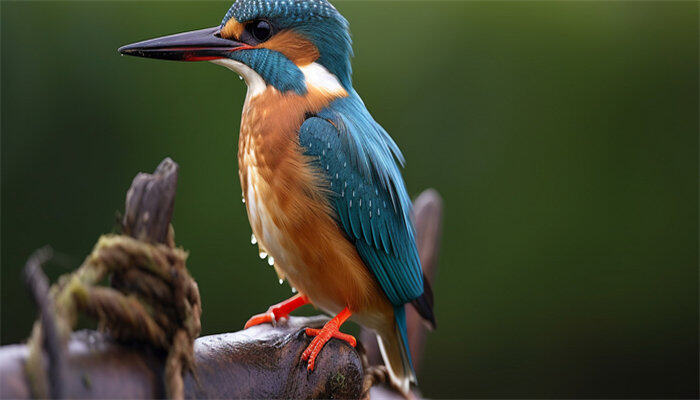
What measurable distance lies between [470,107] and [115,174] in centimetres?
171

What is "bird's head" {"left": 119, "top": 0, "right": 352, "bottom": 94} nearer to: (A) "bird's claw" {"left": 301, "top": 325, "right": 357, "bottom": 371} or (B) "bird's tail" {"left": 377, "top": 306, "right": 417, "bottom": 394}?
(A) "bird's claw" {"left": 301, "top": 325, "right": 357, "bottom": 371}

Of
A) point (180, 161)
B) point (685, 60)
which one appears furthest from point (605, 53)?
point (180, 161)

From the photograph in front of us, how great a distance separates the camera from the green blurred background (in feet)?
9.25

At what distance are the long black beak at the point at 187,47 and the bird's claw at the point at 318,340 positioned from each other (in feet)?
1.82

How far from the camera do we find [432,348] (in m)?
3.39

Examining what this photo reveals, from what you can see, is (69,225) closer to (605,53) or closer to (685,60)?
(605,53)

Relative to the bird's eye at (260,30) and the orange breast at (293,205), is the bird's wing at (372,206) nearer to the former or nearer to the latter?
the orange breast at (293,205)

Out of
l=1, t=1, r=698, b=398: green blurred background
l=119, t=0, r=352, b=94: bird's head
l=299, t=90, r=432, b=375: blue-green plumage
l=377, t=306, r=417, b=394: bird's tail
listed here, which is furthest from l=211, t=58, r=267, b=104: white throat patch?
l=1, t=1, r=698, b=398: green blurred background

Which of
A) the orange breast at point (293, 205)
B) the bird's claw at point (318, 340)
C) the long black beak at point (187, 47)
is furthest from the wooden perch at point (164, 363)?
the long black beak at point (187, 47)

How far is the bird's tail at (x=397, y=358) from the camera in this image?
149 cm

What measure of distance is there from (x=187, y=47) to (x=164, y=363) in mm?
629

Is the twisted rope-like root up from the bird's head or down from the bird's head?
down

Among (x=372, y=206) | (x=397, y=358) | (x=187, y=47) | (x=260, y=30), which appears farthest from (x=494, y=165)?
(x=187, y=47)

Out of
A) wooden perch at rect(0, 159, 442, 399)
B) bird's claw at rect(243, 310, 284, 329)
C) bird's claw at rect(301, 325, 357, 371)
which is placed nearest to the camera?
wooden perch at rect(0, 159, 442, 399)
